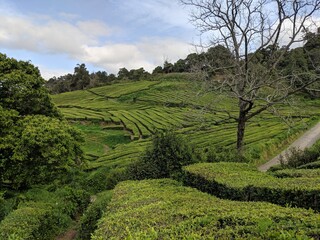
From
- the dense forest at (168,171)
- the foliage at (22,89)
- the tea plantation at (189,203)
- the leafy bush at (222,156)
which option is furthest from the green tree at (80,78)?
the leafy bush at (222,156)

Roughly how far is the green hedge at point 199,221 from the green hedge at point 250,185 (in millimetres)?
1258

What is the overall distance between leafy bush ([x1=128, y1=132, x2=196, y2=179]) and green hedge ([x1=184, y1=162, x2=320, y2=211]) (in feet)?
6.70

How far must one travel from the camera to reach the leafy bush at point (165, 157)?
1344 cm

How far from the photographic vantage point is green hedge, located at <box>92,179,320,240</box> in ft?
14.3

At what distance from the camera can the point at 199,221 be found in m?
5.29

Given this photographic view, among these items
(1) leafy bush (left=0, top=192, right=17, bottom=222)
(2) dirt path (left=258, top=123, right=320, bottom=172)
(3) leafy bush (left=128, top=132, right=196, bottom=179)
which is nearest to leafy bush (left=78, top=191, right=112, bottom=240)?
(3) leafy bush (left=128, top=132, right=196, bottom=179)

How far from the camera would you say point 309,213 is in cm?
527

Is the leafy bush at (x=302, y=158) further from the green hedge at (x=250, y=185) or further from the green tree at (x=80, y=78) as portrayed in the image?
the green tree at (x=80, y=78)

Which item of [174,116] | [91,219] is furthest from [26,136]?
[174,116]

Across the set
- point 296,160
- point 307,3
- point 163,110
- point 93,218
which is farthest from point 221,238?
point 163,110

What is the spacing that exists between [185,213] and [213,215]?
61cm

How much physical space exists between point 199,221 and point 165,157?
27.2ft

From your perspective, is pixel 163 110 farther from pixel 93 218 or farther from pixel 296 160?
pixel 93 218

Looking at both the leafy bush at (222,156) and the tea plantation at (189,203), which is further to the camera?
the leafy bush at (222,156)
